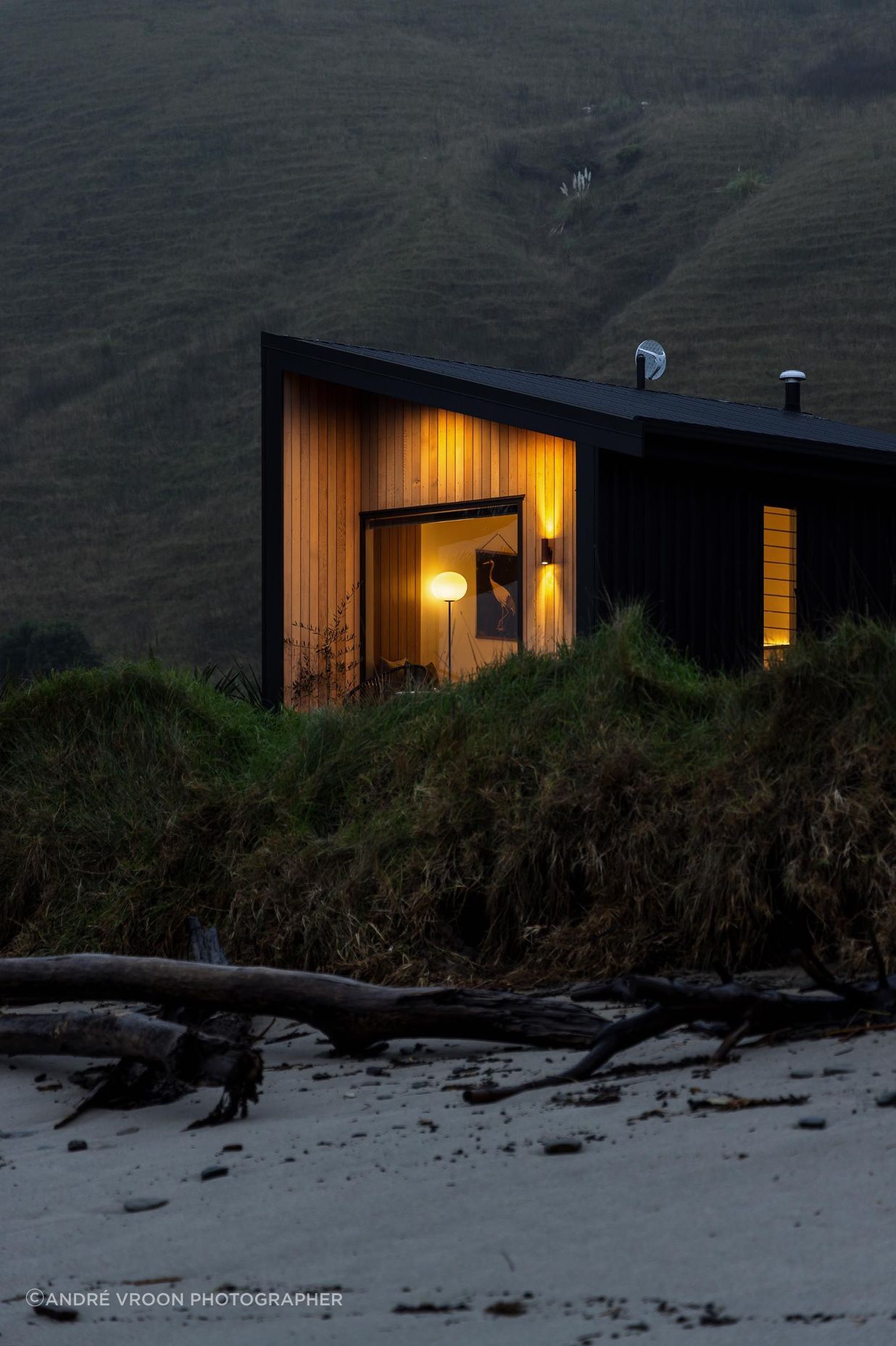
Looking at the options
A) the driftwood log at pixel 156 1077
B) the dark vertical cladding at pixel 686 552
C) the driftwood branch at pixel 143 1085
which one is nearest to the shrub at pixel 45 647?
the dark vertical cladding at pixel 686 552

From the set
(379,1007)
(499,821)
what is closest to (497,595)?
(499,821)

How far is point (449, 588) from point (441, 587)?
0.26 feet

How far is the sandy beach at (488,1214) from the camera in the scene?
7.14ft

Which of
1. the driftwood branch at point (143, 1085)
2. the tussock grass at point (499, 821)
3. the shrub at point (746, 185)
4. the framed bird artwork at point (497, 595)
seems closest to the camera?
the driftwood branch at point (143, 1085)

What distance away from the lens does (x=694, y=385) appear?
3672cm

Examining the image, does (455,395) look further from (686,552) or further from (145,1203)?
(145,1203)

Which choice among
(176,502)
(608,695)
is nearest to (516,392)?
(608,695)

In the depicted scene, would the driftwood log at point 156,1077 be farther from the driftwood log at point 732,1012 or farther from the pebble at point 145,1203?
the driftwood log at point 732,1012

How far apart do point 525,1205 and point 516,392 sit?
7710 mm

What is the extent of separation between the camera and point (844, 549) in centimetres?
1109

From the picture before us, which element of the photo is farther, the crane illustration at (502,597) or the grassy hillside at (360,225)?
the grassy hillside at (360,225)

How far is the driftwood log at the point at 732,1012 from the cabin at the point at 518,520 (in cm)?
561

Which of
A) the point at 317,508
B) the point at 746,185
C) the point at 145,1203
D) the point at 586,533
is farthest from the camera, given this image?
the point at 746,185

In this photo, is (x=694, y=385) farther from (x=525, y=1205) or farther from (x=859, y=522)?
(x=525, y=1205)
